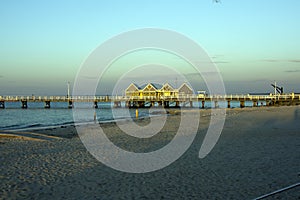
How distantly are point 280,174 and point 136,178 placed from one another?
3.09 meters

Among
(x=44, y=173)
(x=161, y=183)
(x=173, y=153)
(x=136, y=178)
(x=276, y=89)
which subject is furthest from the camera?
(x=276, y=89)

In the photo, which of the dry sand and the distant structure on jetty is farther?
the distant structure on jetty

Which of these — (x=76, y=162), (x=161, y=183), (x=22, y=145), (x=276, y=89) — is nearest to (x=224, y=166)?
(x=161, y=183)

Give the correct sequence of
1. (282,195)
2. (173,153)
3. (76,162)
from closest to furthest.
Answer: (282,195) → (76,162) → (173,153)

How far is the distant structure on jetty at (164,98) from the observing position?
160 feet

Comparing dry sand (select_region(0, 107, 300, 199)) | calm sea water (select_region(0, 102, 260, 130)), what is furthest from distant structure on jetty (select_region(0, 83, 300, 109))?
dry sand (select_region(0, 107, 300, 199))

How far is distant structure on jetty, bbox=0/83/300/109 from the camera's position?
48.7 meters

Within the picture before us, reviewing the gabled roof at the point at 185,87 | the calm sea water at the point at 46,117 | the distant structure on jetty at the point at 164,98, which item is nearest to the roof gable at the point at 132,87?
the distant structure on jetty at the point at 164,98

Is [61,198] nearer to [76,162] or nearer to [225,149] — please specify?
[76,162]

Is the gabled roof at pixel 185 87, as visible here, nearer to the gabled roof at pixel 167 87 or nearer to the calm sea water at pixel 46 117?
the gabled roof at pixel 167 87

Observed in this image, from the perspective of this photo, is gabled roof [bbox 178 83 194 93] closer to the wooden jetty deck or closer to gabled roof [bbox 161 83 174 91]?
gabled roof [bbox 161 83 174 91]

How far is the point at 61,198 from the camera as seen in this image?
17.0 feet

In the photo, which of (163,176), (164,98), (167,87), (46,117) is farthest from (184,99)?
(163,176)

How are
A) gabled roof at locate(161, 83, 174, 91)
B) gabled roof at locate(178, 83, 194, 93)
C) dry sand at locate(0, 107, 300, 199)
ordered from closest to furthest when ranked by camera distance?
dry sand at locate(0, 107, 300, 199) < gabled roof at locate(161, 83, 174, 91) < gabled roof at locate(178, 83, 194, 93)
